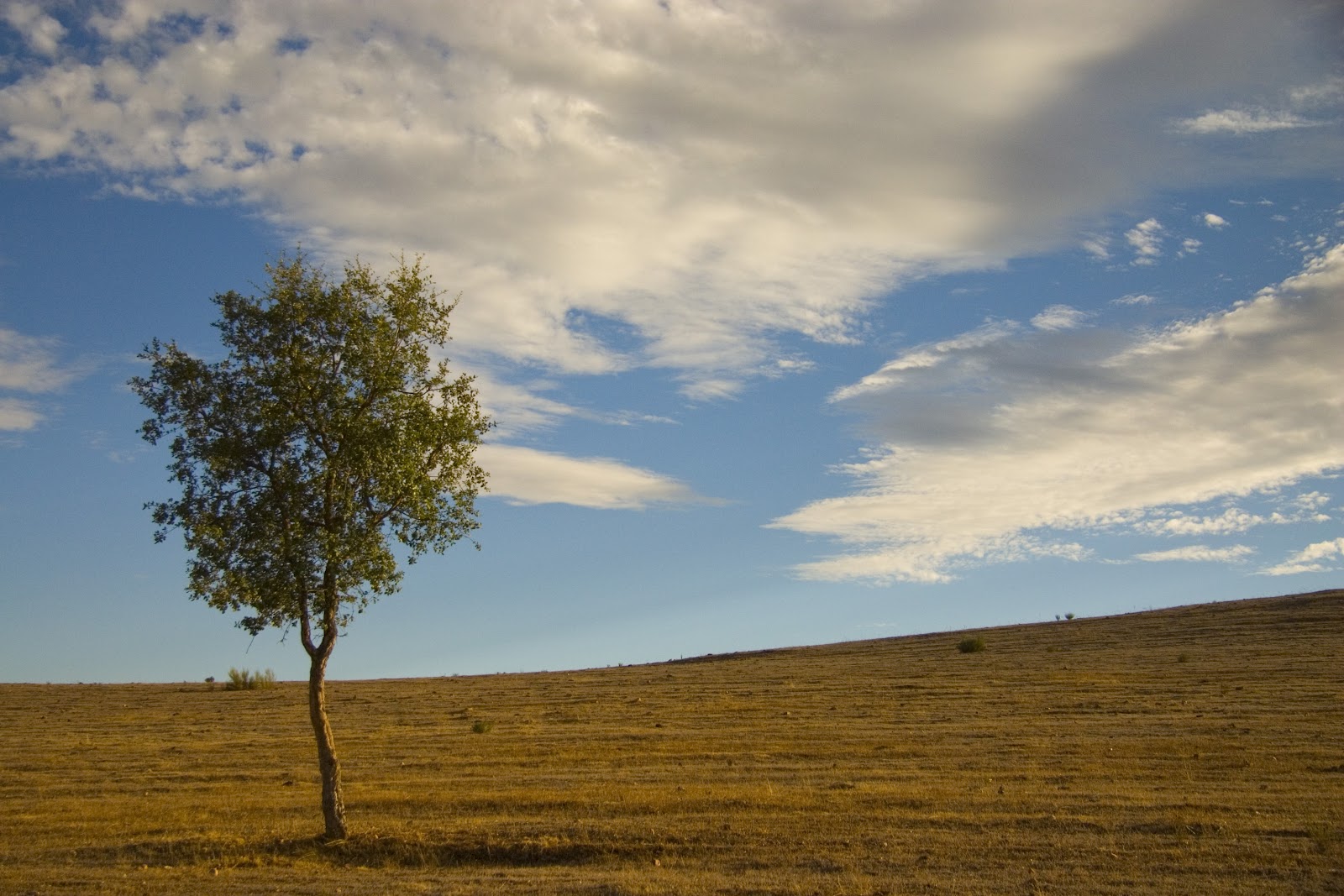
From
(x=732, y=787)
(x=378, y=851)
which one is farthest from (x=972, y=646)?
(x=378, y=851)

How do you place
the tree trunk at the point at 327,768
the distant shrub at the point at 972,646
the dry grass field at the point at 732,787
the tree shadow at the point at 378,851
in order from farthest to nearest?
the distant shrub at the point at 972,646 → the tree trunk at the point at 327,768 → the tree shadow at the point at 378,851 → the dry grass field at the point at 732,787

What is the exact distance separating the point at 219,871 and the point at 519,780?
30.5ft

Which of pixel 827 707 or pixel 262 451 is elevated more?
pixel 262 451

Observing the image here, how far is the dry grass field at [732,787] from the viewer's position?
17.6 metres

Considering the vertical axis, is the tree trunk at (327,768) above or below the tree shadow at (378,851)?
above

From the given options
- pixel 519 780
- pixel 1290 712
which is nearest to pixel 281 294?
pixel 519 780

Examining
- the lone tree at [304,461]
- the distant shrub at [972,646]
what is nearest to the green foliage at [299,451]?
the lone tree at [304,461]

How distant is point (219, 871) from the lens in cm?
Answer: 1911

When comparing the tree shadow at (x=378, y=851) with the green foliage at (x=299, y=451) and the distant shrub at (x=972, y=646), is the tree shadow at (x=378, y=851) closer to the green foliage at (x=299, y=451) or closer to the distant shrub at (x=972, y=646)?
the green foliage at (x=299, y=451)

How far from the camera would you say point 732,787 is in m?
25.1

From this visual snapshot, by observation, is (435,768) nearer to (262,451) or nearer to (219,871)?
(219,871)

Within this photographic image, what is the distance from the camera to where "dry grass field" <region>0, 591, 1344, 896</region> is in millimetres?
17641

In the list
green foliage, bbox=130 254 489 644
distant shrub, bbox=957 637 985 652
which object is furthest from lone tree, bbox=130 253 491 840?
distant shrub, bbox=957 637 985 652

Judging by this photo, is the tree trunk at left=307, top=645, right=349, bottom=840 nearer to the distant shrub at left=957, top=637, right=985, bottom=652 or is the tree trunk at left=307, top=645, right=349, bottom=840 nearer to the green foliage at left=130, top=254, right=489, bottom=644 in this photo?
→ the green foliage at left=130, top=254, right=489, bottom=644
